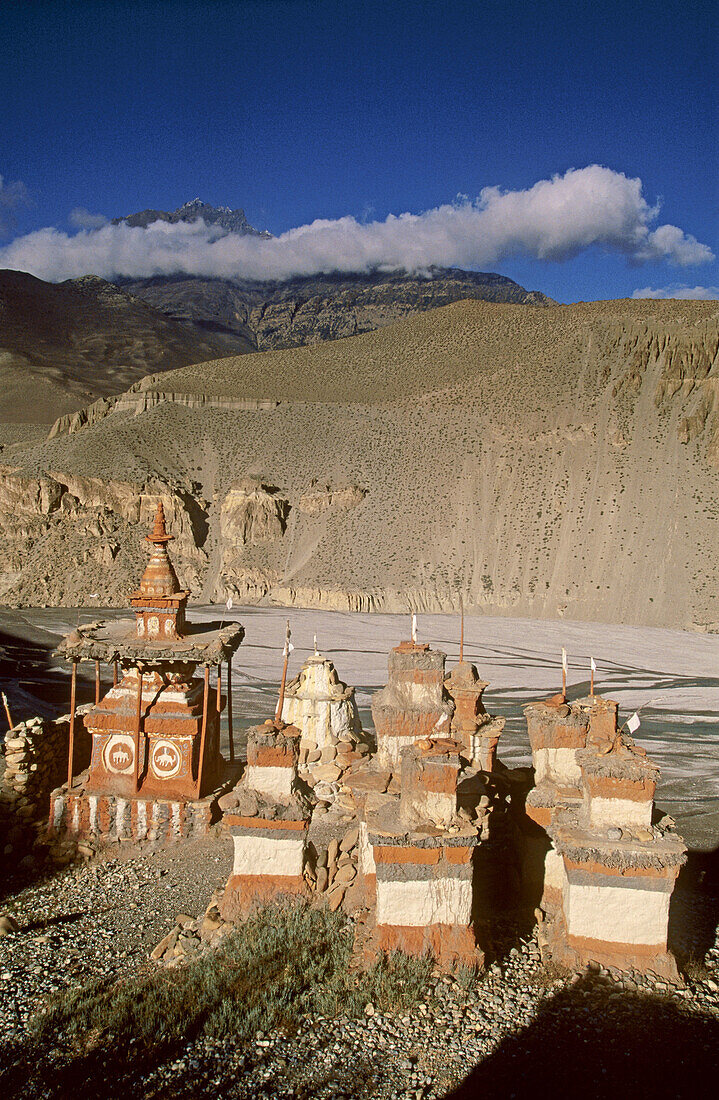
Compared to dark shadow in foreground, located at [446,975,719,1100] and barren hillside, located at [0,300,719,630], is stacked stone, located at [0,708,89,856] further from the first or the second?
barren hillside, located at [0,300,719,630]

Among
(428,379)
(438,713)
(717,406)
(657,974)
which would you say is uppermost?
(428,379)

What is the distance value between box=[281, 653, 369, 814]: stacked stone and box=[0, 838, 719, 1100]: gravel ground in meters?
2.81

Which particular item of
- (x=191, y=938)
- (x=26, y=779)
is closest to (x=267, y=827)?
(x=191, y=938)

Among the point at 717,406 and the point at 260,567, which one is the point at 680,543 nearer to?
the point at 717,406

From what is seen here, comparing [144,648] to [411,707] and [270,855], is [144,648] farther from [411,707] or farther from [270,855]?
[411,707]

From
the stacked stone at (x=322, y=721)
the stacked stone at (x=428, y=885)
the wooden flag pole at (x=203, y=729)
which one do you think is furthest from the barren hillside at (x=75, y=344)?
the stacked stone at (x=428, y=885)

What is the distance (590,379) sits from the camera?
2280 inches

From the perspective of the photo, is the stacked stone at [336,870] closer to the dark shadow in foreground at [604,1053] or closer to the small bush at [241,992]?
the small bush at [241,992]

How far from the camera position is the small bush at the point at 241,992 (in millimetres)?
5223

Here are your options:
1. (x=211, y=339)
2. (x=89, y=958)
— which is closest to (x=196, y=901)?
(x=89, y=958)

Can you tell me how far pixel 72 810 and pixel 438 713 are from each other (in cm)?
488

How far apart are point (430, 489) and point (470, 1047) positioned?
47342mm

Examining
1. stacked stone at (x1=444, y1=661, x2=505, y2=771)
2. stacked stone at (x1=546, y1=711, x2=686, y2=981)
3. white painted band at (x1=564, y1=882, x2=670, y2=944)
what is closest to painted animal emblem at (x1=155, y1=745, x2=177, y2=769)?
stacked stone at (x1=444, y1=661, x2=505, y2=771)

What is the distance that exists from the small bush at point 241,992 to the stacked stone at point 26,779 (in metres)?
3.75
